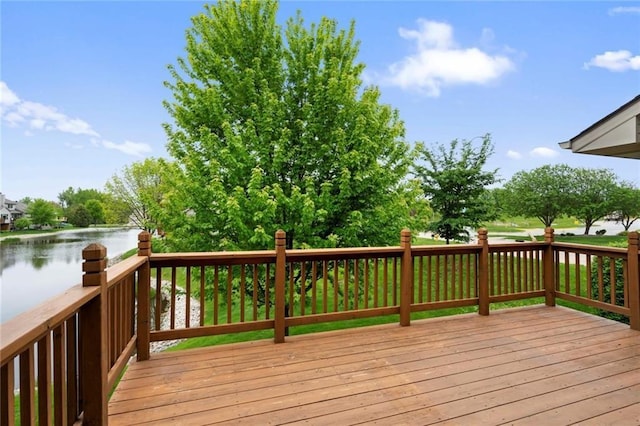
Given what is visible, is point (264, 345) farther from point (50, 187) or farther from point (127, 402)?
point (50, 187)

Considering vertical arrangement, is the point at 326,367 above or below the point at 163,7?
below

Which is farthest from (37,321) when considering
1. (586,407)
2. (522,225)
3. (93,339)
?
(522,225)

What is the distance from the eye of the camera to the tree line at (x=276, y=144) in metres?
4.74

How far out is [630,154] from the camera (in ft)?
13.3

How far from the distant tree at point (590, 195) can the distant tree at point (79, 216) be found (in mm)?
23762

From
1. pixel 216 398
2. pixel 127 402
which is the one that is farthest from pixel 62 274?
pixel 216 398

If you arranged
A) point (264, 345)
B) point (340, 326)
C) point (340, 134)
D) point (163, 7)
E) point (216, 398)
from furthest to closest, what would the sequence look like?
point (163, 7)
point (340, 326)
point (340, 134)
point (264, 345)
point (216, 398)

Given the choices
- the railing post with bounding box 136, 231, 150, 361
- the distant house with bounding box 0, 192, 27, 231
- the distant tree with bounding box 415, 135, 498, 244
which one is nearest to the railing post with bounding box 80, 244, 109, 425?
the railing post with bounding box 136, 231, 150, 361

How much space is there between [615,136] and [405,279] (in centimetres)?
295

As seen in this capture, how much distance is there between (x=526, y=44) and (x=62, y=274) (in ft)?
44.9

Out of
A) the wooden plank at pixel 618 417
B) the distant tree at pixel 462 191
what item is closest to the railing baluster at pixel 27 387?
the wooden plank at pixel 618 417

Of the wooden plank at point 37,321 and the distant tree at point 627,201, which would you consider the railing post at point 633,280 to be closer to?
the wooden plank at point 37,321

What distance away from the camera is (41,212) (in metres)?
5.50

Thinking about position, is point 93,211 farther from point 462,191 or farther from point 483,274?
point 462,191
